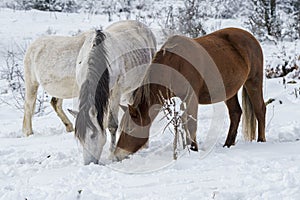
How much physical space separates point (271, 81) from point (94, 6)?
13357mm

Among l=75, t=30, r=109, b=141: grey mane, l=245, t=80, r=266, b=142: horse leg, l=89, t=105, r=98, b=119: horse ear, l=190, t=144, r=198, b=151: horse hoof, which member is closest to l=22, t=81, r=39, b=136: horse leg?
l=75, t=30, r=109, b=141: grey mane

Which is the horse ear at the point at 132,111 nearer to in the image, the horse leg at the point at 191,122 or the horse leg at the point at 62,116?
the horse leg at the point at 191,122

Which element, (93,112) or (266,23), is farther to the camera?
(266,23)

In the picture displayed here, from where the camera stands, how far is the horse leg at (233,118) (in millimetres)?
4738

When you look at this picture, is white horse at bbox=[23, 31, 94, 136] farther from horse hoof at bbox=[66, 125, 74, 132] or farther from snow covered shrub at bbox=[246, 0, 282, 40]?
snow covered shrub at bbox=[246, 0, 282, 40]

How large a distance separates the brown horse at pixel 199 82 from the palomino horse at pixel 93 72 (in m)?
0.28

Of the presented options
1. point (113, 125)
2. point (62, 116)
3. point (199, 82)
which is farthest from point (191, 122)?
point (62, 116)

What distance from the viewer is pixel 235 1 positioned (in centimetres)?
1967

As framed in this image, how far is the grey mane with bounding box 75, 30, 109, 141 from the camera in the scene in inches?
146

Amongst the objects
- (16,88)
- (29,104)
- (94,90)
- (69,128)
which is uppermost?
(94,90)

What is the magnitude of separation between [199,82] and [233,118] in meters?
0.95

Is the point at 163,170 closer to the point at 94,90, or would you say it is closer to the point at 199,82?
the point at 94,90

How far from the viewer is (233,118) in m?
4.95

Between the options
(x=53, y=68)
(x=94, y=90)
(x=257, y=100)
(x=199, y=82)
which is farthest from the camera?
(x=53, y=68)
